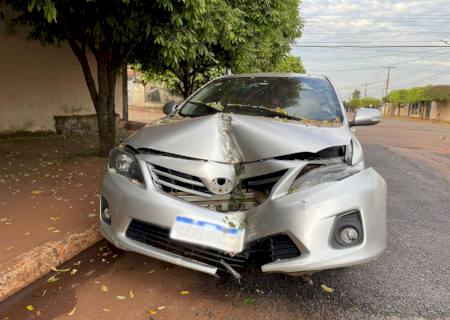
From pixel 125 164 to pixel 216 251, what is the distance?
950mm

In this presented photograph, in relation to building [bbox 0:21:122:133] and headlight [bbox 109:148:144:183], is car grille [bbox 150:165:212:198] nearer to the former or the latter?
headlight [bbox 109:148:144:183]

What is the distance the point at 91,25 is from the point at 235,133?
4.11m

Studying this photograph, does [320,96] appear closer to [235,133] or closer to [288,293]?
[235,133]

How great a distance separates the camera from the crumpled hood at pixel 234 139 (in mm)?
2820

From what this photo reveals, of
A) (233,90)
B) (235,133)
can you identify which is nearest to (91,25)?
(233,90)

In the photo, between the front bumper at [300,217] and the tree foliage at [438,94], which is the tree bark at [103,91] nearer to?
the front bumper at [300,217]

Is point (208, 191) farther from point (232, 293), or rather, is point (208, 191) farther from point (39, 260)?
point (39, 260)

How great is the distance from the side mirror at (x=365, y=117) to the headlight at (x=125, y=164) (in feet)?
8.07

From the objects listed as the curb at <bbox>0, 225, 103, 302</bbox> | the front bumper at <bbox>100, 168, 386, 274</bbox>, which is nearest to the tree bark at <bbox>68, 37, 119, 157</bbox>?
the curb at <bbox>0, 225, 103, 302</bbox>

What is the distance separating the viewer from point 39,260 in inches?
125

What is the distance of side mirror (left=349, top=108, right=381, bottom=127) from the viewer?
438 cm

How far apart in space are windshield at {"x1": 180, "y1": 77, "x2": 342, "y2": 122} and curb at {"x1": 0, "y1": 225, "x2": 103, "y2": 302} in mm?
1562

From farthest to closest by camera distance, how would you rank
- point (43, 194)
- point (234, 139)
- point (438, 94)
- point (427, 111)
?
1. point (427, 111)
2. point (438, 94)
3. point (43, 194)
4. point (234, 139)

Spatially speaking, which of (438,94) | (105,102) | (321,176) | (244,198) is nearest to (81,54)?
(105,102)
